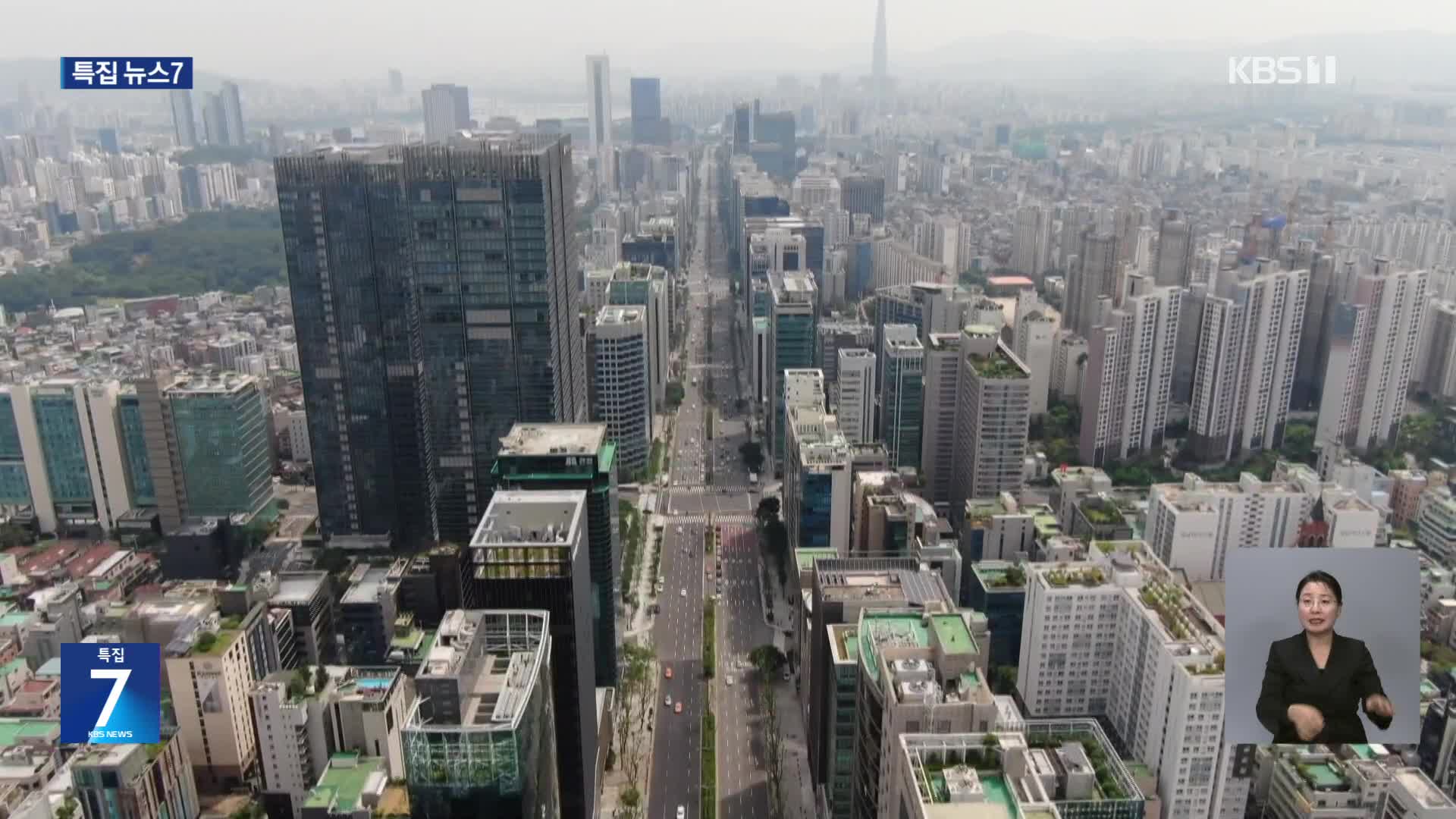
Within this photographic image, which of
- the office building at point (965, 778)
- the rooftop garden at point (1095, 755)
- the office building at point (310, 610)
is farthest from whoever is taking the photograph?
the office building at point (310, 610)

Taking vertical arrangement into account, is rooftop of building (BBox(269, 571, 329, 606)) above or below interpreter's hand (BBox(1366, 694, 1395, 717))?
below

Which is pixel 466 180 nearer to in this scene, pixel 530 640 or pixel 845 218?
pixel 530 640

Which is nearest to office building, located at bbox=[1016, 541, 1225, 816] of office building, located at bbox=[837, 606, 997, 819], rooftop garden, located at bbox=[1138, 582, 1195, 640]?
rooftop garden, located at bbox=[1138, 582, 1195, 640]

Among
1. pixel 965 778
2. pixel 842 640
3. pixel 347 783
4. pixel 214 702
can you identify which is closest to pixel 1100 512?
pixel 842 640

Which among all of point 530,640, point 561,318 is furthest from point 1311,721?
point 561,318

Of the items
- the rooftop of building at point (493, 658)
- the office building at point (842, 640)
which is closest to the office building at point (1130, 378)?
the office building at point (842, 640)

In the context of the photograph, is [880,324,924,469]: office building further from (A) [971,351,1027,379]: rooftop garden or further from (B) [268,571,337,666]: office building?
(B) [268,571,337,666]: office building

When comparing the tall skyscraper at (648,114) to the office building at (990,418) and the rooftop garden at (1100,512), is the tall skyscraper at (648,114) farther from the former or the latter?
the rooftop garden at (1100,512)

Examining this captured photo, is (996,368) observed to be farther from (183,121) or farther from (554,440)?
(183,121)
